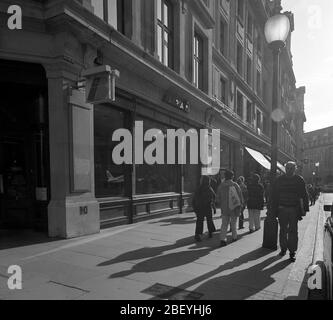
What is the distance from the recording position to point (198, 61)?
15961mm

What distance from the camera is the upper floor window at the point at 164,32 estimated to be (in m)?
12.1

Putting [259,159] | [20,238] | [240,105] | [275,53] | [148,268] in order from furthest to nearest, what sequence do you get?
[240,105]
[259,159]
[275,53]
[20,238]
[148,268]

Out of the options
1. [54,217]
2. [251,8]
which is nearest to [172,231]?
[54,217]

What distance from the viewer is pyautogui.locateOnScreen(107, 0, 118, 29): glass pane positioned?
30.6 feet

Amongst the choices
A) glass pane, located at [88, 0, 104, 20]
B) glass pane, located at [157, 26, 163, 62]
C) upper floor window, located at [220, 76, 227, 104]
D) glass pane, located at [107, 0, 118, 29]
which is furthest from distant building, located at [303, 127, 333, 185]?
glass pane, located at [88, 0, 104, 20]

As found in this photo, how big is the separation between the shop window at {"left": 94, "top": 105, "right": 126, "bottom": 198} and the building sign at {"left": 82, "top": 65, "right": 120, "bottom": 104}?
136cm

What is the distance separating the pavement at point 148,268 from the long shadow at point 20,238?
0.02 metres

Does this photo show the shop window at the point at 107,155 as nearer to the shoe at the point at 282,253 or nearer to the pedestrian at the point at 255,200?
the pedestrian at the point at 255,200

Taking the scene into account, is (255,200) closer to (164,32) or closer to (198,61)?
(164,32)

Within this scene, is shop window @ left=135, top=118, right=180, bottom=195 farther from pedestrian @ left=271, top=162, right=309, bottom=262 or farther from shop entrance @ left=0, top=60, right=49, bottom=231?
pedestrian @ left=271, top=162, right=309, bottom=262

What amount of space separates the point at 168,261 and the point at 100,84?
Answer: 167 inches

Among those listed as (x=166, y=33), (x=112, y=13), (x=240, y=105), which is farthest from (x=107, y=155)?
(x=240, y=105)

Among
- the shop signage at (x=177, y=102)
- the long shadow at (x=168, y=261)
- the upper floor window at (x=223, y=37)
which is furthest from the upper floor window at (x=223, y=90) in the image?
the long shadow at (x=168, y=261)
